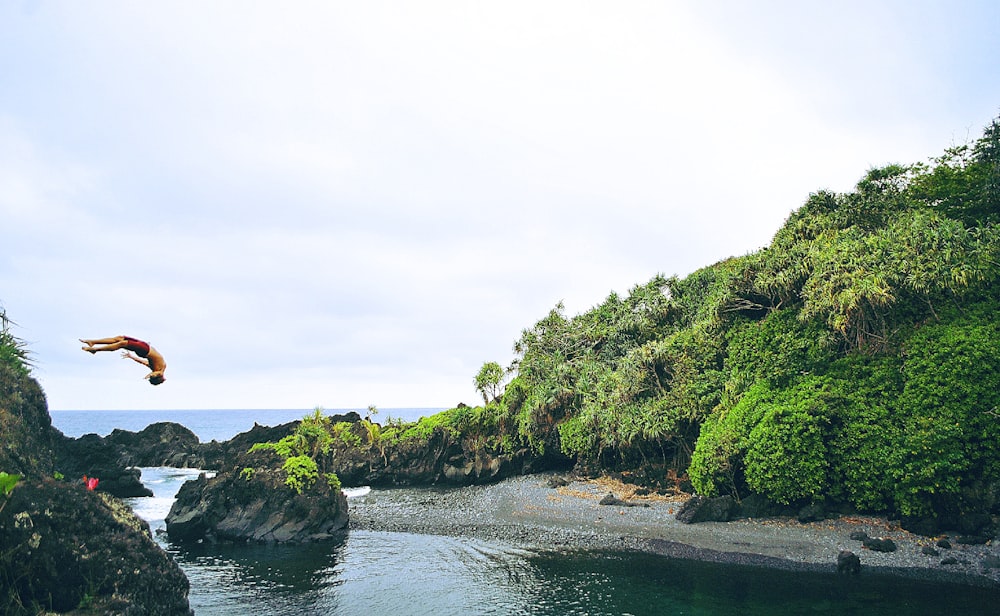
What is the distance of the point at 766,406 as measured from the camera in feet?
83.9

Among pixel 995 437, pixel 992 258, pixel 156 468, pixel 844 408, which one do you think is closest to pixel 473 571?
pixel 844 408

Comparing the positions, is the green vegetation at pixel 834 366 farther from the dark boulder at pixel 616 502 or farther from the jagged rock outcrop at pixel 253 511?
the dark boulder at pixel 616 502

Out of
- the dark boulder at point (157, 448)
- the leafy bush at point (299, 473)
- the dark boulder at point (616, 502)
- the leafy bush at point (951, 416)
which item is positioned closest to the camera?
the leafy bush at point (951, 416)

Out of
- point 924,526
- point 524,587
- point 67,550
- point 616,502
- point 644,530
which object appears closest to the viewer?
point 67,550

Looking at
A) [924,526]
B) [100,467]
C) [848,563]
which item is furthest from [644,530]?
[100,467]

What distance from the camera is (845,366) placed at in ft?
81.5

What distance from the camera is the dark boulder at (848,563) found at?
757 inches

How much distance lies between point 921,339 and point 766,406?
6.62 meters

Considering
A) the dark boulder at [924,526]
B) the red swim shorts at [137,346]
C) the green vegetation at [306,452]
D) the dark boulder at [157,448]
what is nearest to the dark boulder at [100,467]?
the green vegetation at [306,452]

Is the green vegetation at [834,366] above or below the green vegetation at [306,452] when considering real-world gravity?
above

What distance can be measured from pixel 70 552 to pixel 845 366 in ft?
90.4

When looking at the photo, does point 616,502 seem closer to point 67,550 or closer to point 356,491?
point 356,491

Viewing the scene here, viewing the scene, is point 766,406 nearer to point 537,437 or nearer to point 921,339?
point 921,339

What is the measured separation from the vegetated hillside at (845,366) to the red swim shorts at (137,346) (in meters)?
23.5
